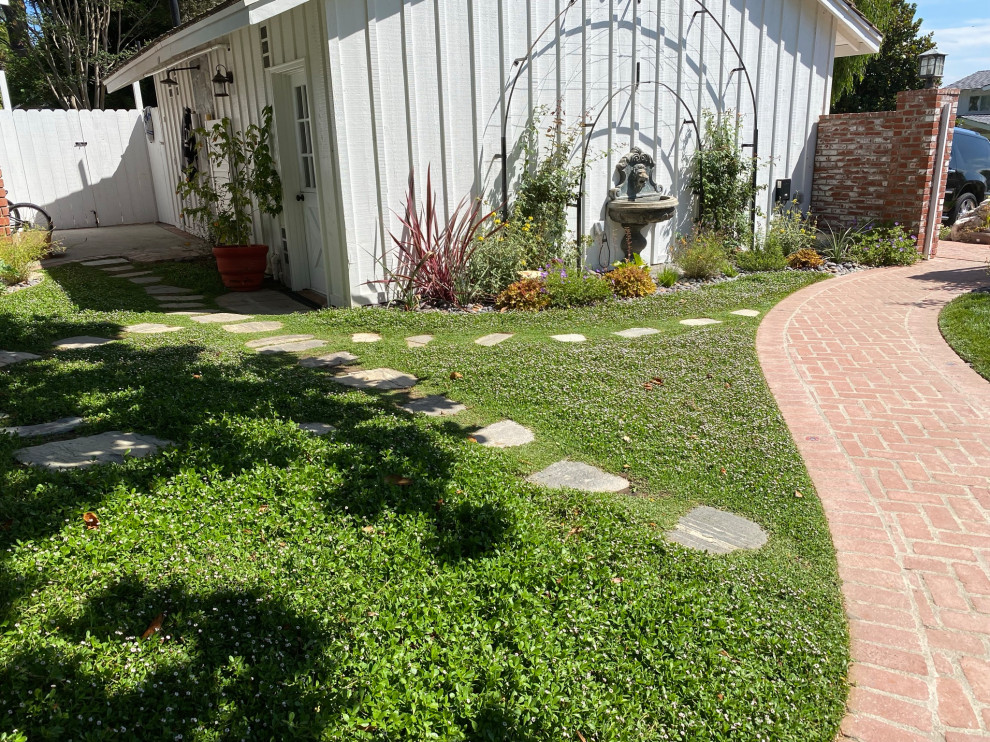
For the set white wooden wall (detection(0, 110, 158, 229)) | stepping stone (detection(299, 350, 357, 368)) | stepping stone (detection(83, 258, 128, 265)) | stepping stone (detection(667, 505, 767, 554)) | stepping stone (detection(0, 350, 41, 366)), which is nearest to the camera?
stepping stone (detection(667, 505, 767, 554))

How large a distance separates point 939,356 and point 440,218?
4.93m

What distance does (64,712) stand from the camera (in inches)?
77.9

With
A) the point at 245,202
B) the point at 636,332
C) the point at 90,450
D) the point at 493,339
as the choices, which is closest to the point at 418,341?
the point at 493,339

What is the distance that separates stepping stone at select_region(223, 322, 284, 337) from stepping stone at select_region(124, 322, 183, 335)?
0.46m

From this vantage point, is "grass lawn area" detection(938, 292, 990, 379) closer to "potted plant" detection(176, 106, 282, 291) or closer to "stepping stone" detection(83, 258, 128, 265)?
"potted plant" detection(176, 106, 282, 291)

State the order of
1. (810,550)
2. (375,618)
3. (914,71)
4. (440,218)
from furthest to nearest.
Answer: (914,71)
(440,218)
(810,550)
(375,618)

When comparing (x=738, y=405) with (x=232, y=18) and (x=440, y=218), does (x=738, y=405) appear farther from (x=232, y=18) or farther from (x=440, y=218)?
(x=232, y=18)

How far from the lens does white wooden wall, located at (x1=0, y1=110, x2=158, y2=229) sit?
14711mm

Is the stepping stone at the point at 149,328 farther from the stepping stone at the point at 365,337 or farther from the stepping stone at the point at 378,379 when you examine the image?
the stepping stone at the point at 378,379

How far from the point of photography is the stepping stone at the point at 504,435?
14.1ft

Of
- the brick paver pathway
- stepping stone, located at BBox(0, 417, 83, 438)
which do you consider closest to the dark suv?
the brick paver pathway

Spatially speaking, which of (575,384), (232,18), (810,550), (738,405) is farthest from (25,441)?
(232,18)

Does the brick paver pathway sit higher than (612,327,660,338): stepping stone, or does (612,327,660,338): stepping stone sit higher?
(612,327,660,338): stepping stone

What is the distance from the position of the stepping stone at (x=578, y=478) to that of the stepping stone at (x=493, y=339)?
8.09ft
